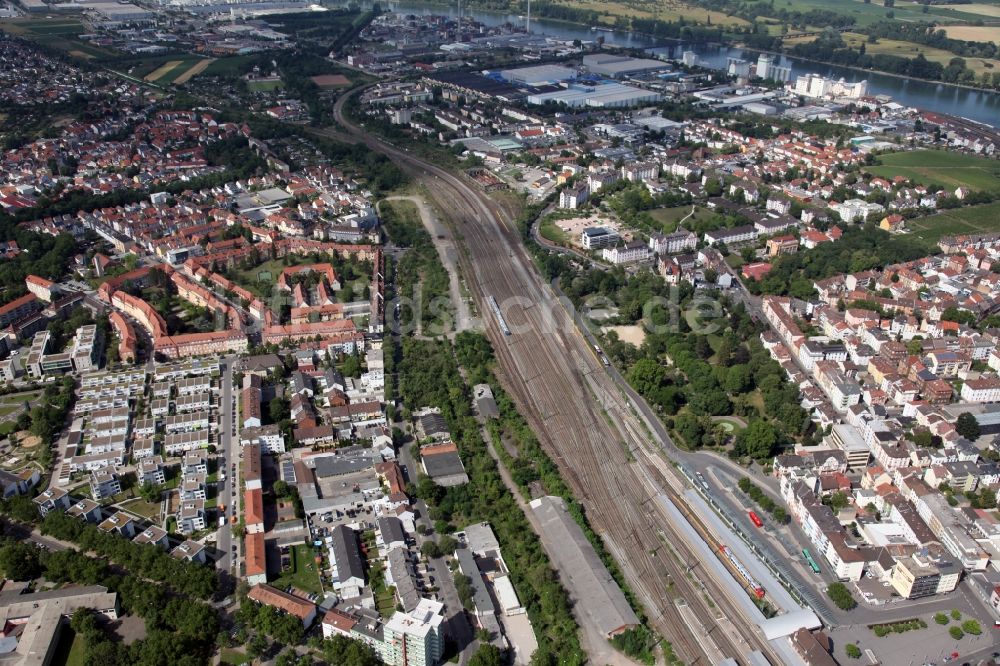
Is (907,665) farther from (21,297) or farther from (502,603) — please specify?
(21,297)

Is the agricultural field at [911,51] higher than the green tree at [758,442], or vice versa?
the agricultural field at [911,51]

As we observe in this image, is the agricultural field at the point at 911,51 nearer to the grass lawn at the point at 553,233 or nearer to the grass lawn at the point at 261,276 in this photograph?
the grass lawn at the point at 553,233

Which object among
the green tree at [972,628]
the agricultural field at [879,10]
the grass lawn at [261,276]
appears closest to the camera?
the green tree at [972,628]

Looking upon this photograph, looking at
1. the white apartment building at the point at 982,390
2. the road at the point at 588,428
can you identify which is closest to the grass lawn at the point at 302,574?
the road at the point at 588,428

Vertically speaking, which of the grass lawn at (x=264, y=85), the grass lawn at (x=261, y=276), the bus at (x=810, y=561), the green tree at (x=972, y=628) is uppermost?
the grass lawn at (x=264, y=85)

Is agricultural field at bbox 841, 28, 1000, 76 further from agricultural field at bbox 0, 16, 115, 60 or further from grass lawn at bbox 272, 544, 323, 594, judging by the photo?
grass lawn at bbox 272, 544, 323, 594

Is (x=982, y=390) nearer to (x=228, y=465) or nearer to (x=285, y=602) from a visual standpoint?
(x=285, y=602)

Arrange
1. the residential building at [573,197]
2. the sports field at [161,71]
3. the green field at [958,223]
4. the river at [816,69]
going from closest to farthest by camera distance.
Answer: the green field at [958,223] → the residential building at [573,197] → the river at [816,69] → the sports field at [161,71]
